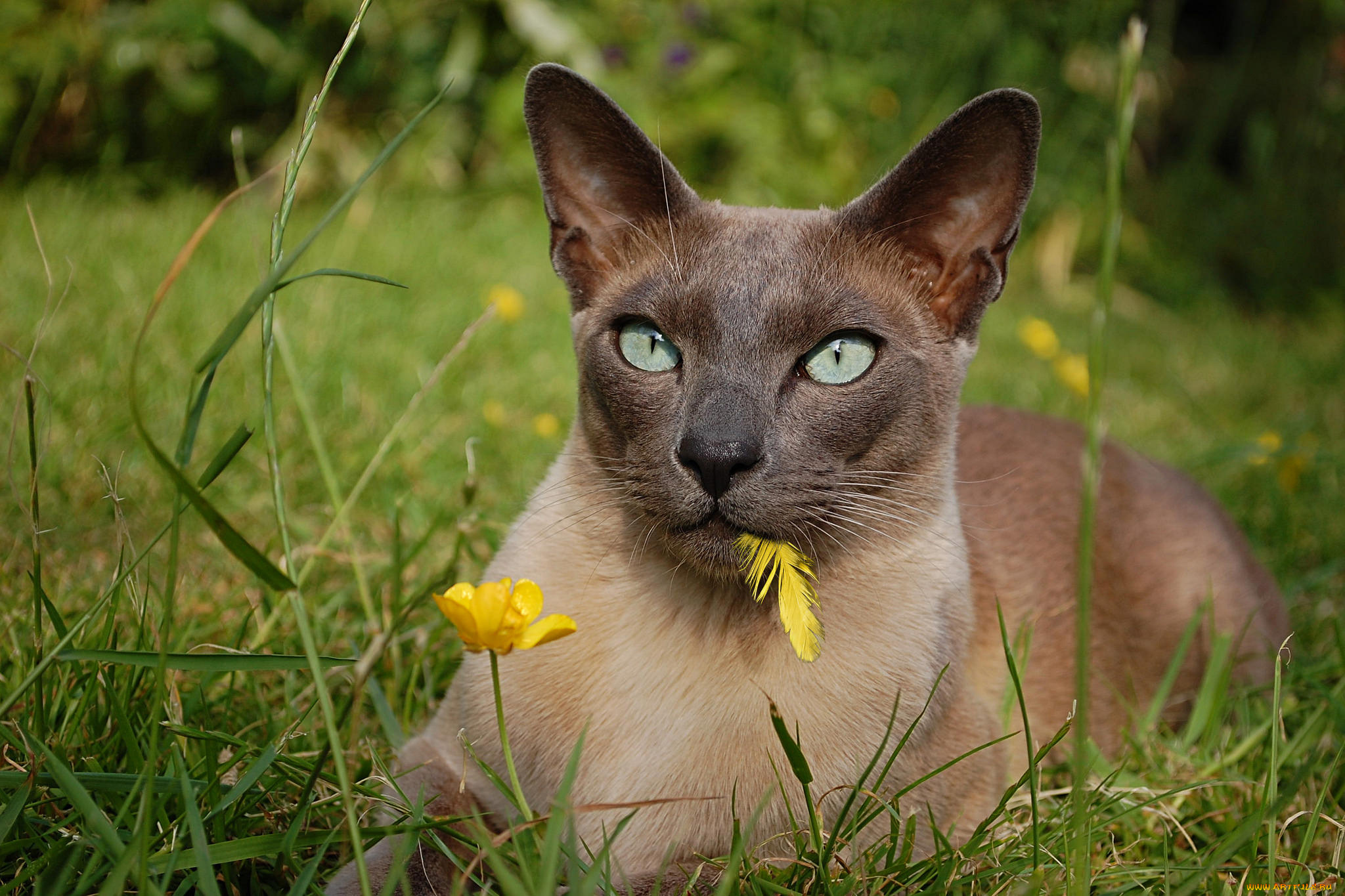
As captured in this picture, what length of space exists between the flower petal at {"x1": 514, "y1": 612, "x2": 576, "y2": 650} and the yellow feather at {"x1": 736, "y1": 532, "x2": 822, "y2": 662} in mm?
351

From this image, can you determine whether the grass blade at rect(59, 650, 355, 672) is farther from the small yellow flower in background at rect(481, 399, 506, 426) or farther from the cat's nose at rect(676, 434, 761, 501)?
the small yellow flower in background at rect(481, 399, 506, 426)

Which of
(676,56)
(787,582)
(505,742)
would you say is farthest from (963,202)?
(676,56)

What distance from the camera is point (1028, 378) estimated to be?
4.67m

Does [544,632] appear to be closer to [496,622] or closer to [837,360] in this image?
[496,622]

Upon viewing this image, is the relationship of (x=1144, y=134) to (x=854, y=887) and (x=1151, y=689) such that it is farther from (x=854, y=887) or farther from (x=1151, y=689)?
(x=854, y=887)

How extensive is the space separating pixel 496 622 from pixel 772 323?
64cm

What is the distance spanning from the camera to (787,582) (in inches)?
59.0

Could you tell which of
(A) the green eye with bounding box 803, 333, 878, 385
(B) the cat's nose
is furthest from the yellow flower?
(A) the green eye with bounding box 803, 333, 878, 385

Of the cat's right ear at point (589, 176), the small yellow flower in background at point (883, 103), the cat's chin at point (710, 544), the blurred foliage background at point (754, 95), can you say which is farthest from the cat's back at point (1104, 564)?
the small yellow flower in background at point (883, 103)

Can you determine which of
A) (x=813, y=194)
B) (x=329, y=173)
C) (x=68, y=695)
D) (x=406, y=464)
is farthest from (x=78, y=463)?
(x=813, y=194)

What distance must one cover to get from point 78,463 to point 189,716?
1192 millimetres

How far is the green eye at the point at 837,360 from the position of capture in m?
1.60

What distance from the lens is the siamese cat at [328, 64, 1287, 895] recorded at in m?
1.52

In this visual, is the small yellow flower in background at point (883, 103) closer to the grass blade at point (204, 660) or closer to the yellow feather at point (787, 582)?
the yellow feather at point (787, 582)
